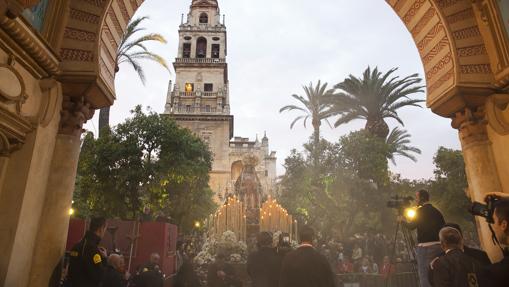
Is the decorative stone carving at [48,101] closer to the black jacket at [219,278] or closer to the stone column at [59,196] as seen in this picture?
the stone column at [59,196]

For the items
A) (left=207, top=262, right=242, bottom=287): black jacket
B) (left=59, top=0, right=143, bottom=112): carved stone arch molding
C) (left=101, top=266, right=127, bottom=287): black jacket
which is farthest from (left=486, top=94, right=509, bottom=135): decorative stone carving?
(left=59, top=0, right=143, bottom=112): carved stone arch molding

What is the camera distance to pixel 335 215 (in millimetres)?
23078

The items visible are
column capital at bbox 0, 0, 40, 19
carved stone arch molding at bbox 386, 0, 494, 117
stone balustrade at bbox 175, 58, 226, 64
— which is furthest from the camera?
stone balustrade at bbox 175, 58, 226, 64

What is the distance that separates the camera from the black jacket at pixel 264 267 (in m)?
5.63

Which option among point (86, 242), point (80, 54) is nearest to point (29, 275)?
point (86, 242)

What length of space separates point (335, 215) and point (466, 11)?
1887 cm

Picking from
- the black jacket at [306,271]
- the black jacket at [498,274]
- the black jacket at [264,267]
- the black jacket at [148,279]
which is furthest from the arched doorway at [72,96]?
the black jacket at [498,274]

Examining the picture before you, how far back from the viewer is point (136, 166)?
19.9 m

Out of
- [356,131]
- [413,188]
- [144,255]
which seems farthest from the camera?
[413,188]

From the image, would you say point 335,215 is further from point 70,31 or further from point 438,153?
point 70,31

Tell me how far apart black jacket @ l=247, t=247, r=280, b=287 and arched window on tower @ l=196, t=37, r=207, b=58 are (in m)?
47.1

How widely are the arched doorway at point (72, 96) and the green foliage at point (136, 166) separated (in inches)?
559

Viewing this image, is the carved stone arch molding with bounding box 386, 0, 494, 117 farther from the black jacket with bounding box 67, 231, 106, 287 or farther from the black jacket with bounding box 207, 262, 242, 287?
the black jacket with bounding box 67, 231, 106, 287

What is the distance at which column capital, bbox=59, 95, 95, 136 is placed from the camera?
5.34 meters
